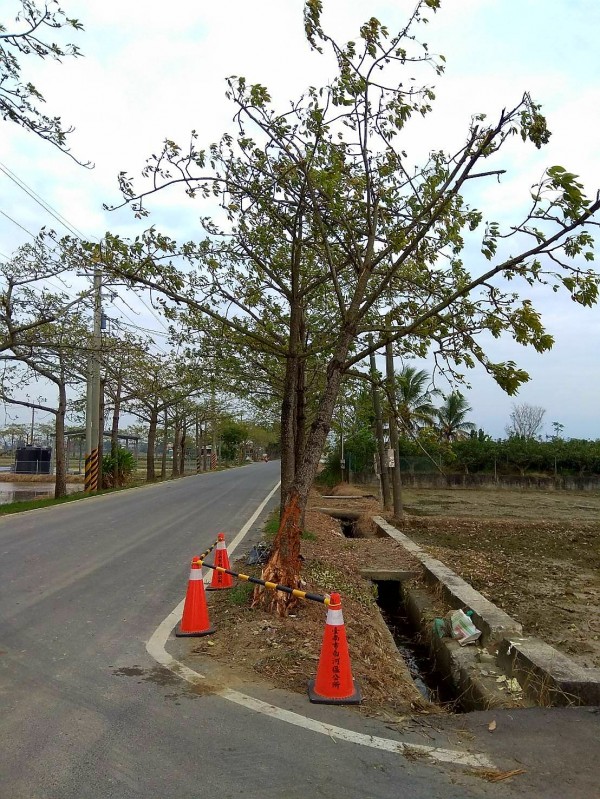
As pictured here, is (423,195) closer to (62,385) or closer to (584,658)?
(584,658)

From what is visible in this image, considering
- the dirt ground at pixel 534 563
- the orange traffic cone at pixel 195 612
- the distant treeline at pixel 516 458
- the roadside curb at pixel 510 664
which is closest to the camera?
the roadside curb at pixel 510 664

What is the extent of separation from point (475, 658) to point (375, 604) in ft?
7.48

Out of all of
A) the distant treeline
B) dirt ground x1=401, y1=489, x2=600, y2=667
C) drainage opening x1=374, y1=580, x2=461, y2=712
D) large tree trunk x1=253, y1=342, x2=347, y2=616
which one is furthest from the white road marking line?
the distant treeline

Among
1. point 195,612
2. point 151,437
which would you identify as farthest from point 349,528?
point 151,437

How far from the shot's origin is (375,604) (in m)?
8.38

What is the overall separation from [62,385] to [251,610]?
17862 mm

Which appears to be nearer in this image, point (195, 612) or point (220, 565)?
point (195, 612)

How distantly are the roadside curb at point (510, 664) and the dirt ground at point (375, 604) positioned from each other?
0.54 m

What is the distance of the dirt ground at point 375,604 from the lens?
5.38 meters

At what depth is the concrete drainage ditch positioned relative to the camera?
4.98 m

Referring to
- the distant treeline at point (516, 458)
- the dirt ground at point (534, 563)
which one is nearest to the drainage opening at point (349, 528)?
the dirt ground at point (534, 563)

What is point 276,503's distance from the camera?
23.0m

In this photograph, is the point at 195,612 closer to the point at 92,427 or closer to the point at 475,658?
the point at 475,658

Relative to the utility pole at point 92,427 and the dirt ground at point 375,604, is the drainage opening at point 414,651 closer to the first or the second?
the dirt ground at point 375,604
